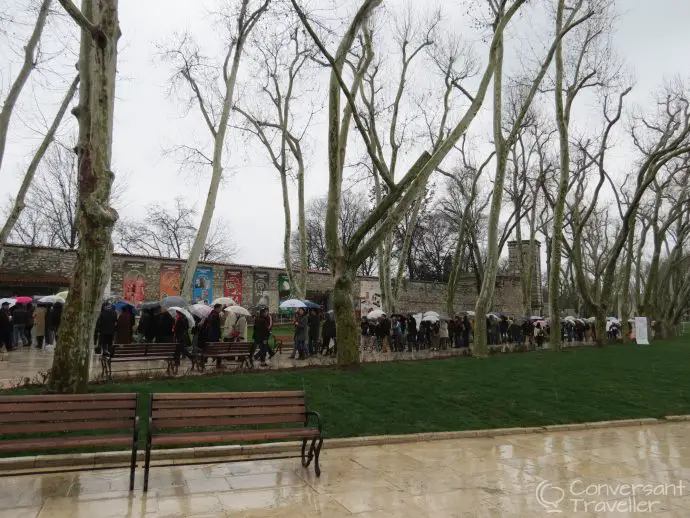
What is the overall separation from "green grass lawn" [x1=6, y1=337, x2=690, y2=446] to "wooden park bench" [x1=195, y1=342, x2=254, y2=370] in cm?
107

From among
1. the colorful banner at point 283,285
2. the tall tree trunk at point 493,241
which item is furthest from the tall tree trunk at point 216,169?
the colorful banner at point 283,285

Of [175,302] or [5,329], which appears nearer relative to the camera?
[175,302]

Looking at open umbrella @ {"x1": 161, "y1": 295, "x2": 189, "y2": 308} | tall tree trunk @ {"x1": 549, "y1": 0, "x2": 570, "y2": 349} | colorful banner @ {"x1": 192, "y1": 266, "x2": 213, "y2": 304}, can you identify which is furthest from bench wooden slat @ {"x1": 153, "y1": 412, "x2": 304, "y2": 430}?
colorful banner @ {"x1": 192, "y1": 266, "x2": 213, "y2": 304}

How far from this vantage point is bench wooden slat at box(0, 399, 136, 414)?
513 cm

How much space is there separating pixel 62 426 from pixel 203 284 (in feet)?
76.6

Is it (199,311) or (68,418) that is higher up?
(199,311)

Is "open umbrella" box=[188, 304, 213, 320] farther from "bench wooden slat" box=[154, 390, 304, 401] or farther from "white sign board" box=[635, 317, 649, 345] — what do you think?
"white sign board" box=[635, 317, 649, 345]

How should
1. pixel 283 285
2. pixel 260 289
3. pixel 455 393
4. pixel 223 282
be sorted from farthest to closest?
pixel 283 285 < pixel 260 289 < pixel 223 282 < pixel 455 393

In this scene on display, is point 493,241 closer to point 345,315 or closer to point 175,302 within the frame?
point 345,315

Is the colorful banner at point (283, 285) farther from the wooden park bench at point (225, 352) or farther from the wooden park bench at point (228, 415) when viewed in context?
the wooden park bench at point (228, 415)

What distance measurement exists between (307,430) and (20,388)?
5810 millimetres

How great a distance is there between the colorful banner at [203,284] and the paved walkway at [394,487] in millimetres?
22206

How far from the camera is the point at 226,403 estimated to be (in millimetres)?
5922

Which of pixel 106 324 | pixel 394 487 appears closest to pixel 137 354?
pixel 106 324
